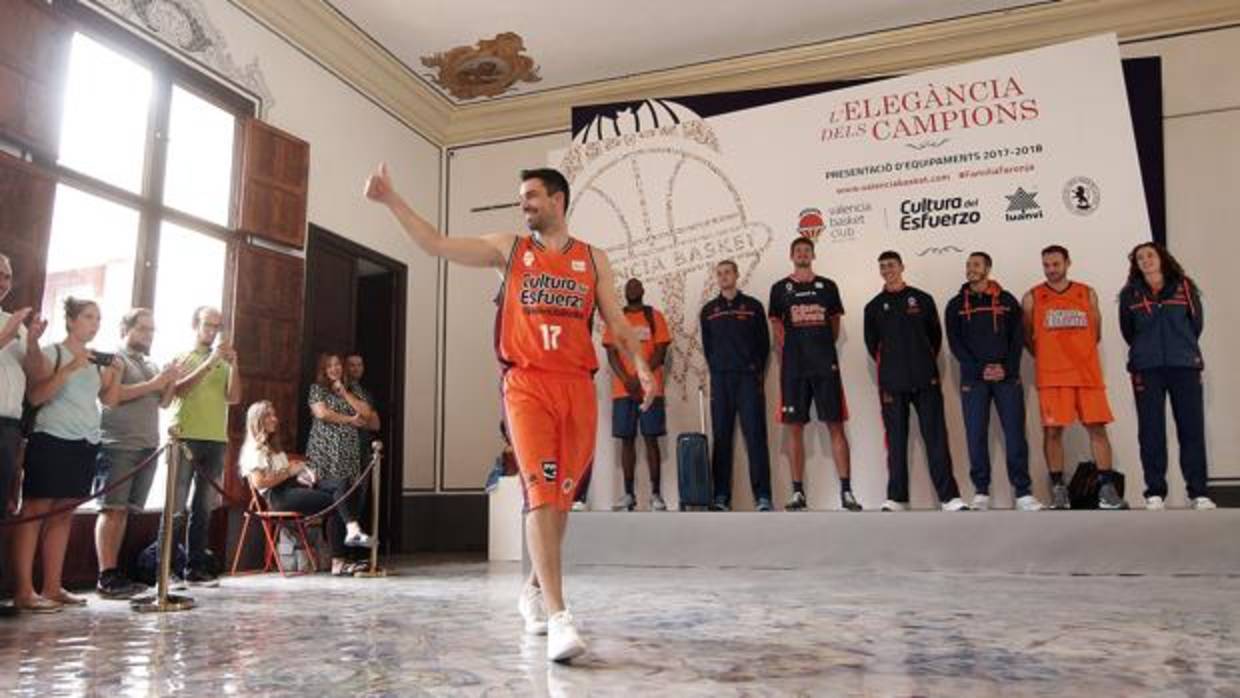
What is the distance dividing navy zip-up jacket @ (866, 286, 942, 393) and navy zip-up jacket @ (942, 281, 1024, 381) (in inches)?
6.6

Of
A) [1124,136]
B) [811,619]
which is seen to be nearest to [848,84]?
[1124,136]

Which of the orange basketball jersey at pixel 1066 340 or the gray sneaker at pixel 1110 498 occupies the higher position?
the orange basketball jersey at pixel 1066 340

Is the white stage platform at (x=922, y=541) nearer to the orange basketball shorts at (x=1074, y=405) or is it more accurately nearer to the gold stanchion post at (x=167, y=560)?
the orange basketball shorts at (x=1074, y=405)

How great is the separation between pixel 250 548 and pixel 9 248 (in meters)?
2.33

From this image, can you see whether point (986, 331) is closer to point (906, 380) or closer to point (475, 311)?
point (906, 380)

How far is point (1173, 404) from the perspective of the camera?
4980mm

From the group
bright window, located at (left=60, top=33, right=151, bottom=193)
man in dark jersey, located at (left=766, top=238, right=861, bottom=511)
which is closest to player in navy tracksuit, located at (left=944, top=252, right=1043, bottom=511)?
man in dark jersey, located at (left=766, top=238, right=861, bottom=511)

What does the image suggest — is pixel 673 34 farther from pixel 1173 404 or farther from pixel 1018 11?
pixel 1173 404

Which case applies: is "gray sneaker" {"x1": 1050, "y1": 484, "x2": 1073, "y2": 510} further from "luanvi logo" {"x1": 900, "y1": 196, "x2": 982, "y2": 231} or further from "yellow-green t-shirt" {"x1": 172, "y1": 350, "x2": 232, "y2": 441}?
"yellow-green t-shirt" {"x1": 172, "y1": 350, "x2": 232, "y2": 441}

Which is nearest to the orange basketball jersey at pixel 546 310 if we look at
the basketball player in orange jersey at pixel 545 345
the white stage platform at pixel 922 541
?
the basketball player in orange jersey at pixel 545 345

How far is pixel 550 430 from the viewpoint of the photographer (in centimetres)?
255

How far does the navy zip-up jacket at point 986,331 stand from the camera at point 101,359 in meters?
4.66

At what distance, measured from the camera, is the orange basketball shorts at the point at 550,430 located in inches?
98.4

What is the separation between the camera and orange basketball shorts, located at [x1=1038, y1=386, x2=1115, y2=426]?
17.8 ft
